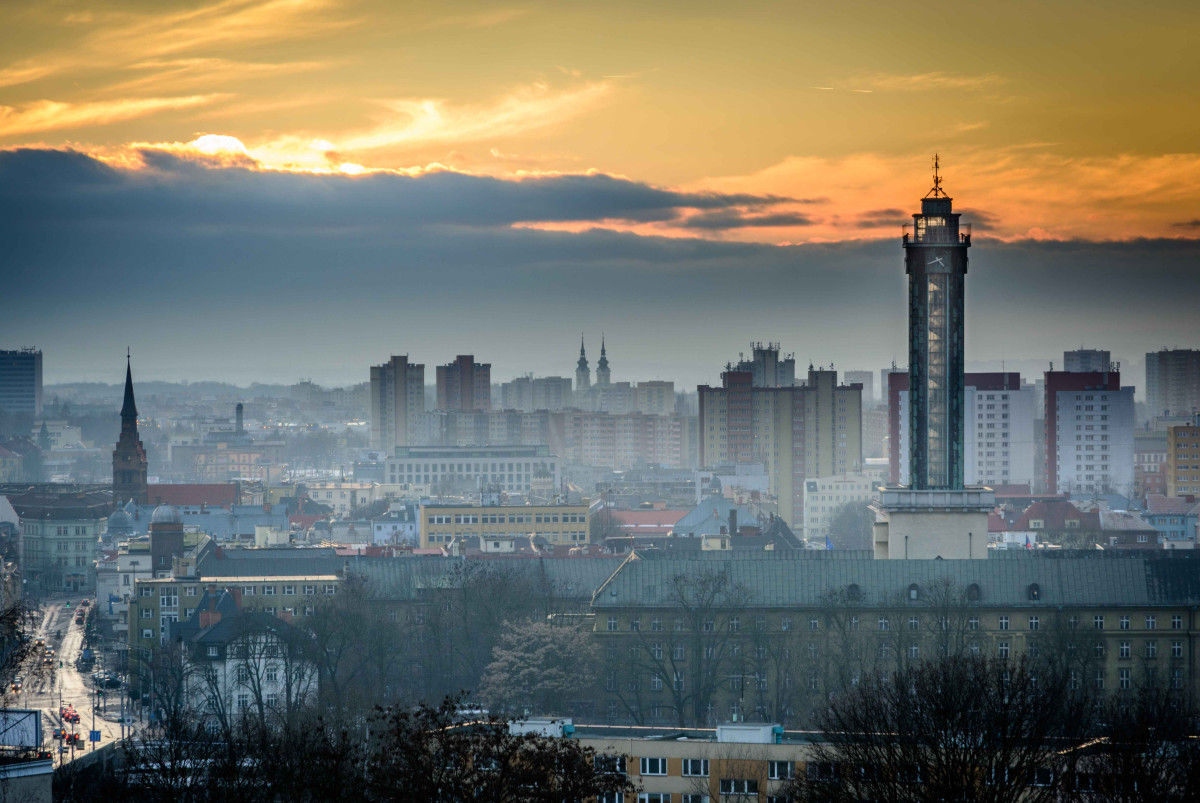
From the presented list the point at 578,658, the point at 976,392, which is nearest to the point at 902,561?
the point at 578,658

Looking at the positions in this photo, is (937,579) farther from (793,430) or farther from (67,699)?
(793,430)

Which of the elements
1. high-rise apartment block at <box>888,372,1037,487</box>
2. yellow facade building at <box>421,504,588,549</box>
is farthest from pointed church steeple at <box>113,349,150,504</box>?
high-rise apartment block at <box>888,372,1037,487</box>

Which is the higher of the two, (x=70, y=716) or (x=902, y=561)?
(x=902, y=561)

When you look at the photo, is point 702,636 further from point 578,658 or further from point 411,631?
point 411,631

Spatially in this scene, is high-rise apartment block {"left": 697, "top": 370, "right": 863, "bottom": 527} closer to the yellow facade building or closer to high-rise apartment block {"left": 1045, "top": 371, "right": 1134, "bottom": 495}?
high-rise apartment block {"left": 1045, "top": 371, "right": 1134, "bottom": 495}

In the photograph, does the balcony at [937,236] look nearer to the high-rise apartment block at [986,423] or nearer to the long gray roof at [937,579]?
the long gray roof at [937,579]

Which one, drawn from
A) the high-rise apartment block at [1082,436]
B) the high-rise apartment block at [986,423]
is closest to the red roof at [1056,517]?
the high-rise apartment block at [1082,436]
